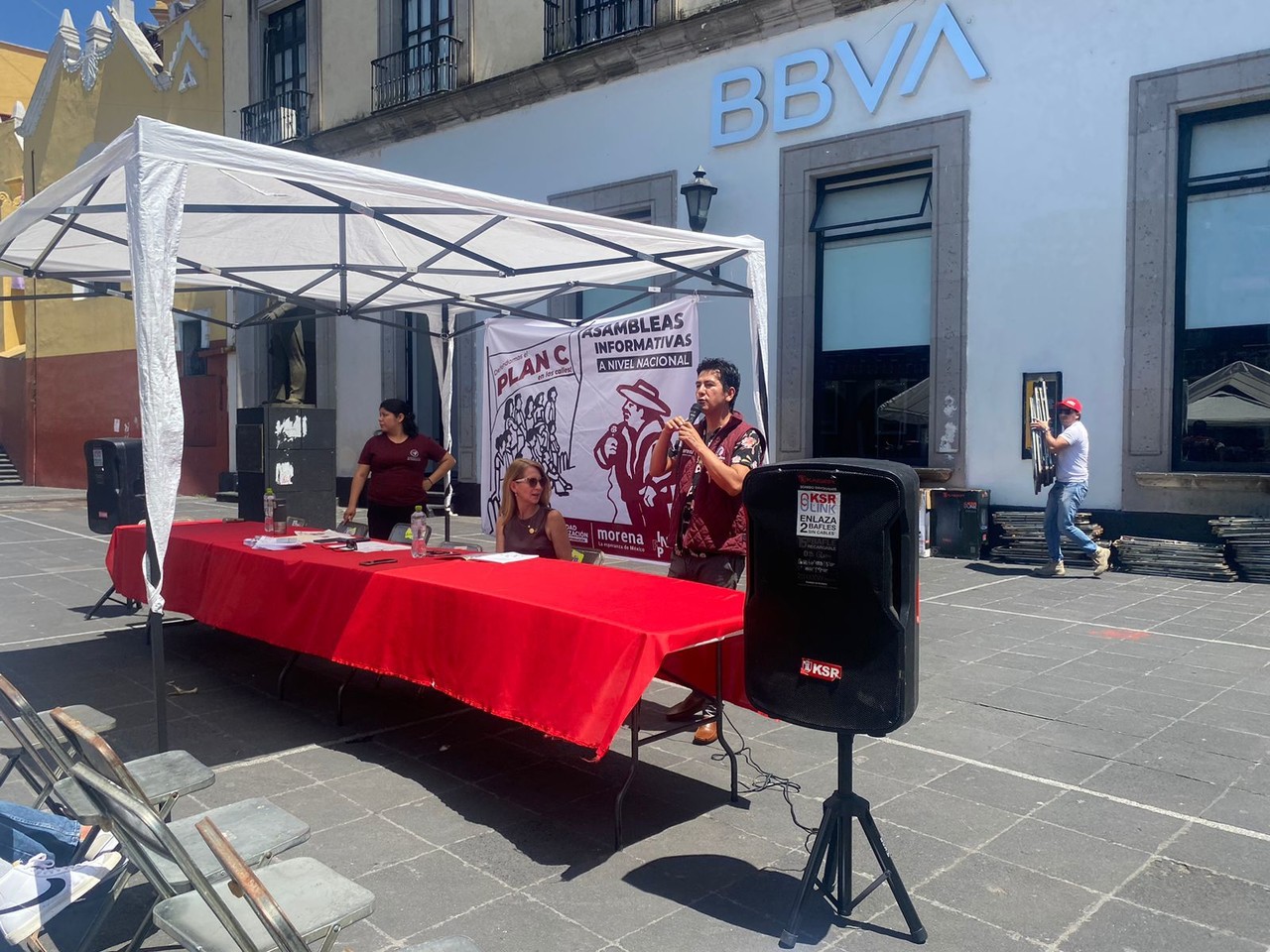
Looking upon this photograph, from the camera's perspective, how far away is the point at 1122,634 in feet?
22.6

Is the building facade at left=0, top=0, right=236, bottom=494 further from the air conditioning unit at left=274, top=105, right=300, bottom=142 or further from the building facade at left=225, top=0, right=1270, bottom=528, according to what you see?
the building facade at left=225, top=0, right=1270, bottom=528

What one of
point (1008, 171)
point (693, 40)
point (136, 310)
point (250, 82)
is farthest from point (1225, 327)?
point (250, 82)

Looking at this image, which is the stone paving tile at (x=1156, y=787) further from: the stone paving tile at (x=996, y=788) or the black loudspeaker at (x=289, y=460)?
the black loudspeaker at (x=289, y=460)

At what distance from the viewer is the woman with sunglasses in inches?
219

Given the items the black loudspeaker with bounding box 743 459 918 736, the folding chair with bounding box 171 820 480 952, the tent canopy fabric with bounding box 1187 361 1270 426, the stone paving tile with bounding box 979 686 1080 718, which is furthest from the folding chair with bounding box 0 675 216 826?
the tent canopy fabric with bounding box 1187 361 1270 426

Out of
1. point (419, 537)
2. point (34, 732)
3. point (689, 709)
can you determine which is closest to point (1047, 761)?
point (689, 709)

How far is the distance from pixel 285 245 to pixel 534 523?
2.89m

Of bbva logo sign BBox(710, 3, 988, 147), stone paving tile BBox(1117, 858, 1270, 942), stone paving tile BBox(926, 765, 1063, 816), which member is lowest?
stone paving tile BBox(1117, 858, 1270, 942)

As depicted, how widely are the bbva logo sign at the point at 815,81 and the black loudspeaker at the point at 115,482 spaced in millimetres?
7692

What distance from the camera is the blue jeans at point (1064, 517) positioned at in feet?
30.1

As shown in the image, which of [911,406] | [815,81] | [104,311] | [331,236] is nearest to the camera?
[331,236]

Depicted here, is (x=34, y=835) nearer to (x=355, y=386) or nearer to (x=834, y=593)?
(x=834, y=593)

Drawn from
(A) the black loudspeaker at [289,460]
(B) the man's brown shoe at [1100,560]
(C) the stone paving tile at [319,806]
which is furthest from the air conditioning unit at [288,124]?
(C) the stone paving tile at [319,806]

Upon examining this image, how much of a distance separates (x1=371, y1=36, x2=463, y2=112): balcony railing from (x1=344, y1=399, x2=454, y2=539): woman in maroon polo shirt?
32.3ft
